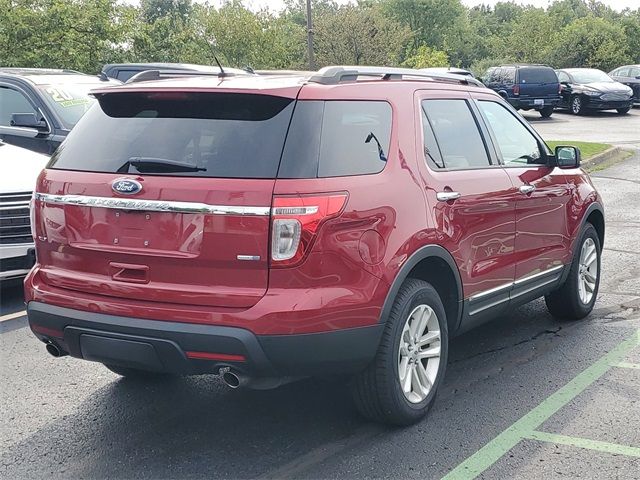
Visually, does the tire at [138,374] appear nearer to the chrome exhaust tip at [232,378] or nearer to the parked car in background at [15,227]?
the chrome exhaust tip at [232,378]

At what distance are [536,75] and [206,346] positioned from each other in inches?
1001

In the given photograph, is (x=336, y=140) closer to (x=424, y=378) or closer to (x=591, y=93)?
(x=424, y=378)

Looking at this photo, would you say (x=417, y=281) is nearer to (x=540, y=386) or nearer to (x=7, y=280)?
(x=540, y=386)

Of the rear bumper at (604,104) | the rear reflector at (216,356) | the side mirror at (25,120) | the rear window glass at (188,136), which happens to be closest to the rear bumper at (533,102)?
the rear bumper at (604,104)

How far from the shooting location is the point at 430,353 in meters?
4.34

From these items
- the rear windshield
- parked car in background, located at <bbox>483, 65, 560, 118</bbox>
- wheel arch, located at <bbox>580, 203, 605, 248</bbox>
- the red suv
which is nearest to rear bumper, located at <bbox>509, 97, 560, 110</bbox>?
parked car in background, located at <bbox>483, 65, 560, 118</bbox>

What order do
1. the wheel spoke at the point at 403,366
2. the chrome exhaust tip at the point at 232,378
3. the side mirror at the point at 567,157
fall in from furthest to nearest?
1. the side mirror at the point at 567,157
2. the wheel spoke at the point at 403,366
3. the chrome exhaust tip at the point at 232,378

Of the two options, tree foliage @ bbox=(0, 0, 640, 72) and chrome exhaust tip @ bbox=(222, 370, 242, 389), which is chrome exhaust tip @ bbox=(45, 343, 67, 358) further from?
tree foliage @ bbox=(0, 0, 640, 72)

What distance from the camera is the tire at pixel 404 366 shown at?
397cm

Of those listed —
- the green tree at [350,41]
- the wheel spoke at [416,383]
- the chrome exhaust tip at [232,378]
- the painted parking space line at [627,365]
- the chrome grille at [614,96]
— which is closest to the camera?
the chrome exhaust tip at [232,378]

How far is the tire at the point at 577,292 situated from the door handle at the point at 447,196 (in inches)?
73.6

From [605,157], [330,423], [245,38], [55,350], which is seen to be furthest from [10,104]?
[245,38]

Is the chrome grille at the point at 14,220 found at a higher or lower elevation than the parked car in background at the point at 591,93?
higher

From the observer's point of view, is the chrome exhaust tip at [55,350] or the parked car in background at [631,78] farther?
the parked car in background at [631,78]
